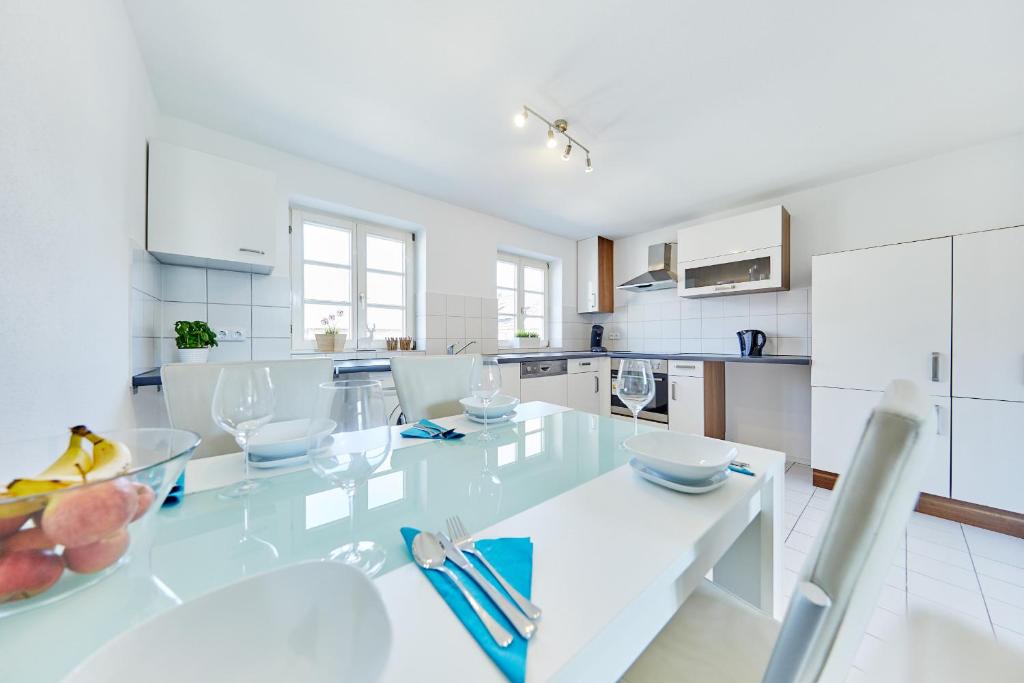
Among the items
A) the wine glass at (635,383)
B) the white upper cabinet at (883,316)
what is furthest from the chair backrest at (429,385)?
the white upper cabinet at (883,316)

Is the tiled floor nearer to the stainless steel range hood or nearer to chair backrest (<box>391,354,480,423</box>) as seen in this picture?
Result: chair backrest (<box>391,354,480,423</box>)

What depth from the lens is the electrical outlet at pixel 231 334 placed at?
2.20 meters

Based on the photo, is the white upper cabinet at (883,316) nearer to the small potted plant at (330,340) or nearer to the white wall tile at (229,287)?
the small potted plant at (330,340)

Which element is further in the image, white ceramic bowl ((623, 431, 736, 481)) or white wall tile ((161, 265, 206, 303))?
white wall tile ((161, 265, 206, 303))

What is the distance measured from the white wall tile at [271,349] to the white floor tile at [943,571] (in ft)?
11.9

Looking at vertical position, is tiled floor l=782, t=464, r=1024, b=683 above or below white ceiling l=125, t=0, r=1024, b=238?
below

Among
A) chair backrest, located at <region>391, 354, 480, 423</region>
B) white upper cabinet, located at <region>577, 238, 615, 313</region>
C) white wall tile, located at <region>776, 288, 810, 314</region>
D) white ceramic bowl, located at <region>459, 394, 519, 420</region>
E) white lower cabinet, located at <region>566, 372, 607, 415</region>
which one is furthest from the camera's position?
white upper cabinet, located at <region>577, 238, 615, 313</region>

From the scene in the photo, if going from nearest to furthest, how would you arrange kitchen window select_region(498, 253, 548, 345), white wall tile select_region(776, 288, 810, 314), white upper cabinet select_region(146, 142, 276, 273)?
1. white upper cabinet select_region(146, 142, 276, 273)
2. white wall tile select_region(776, 288, 810, 314)
3. kitchen window select_region(498, 253, 548, 345)

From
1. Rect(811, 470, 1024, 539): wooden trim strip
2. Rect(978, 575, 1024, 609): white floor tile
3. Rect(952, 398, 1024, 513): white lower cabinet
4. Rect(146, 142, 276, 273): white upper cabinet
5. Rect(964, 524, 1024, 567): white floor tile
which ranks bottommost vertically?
Rect(978, 575, 1024, 609): white floor tile

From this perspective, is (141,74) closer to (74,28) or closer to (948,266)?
(74,28)

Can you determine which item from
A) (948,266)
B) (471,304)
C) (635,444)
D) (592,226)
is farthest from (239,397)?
(592,226)

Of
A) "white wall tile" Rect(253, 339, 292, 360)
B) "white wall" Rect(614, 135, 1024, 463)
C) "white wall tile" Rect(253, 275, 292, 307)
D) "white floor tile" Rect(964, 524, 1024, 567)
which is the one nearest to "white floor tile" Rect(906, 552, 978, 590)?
"white floor tile" Rect(964, 524, 1024, 567)

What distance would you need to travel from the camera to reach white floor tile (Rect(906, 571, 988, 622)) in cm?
137

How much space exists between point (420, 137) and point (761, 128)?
2.05m
